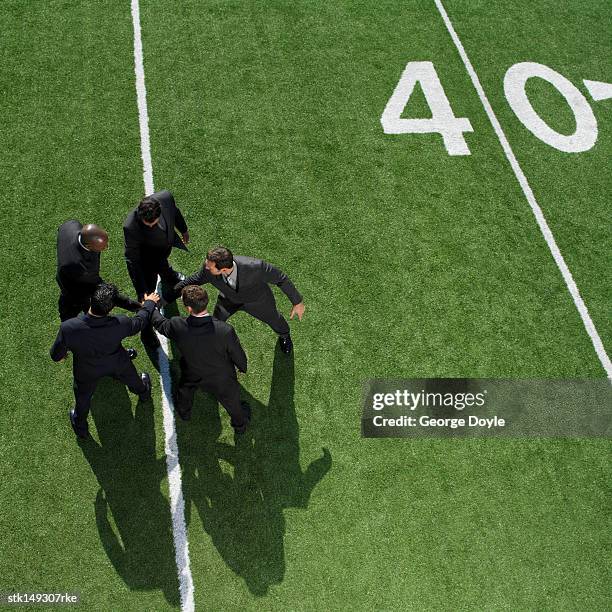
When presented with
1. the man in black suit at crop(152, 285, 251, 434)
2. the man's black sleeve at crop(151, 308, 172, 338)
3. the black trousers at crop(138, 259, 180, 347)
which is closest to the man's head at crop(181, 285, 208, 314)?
the man in black suit at crop(152, 285, 251, 434)

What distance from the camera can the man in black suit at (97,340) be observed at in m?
5.27

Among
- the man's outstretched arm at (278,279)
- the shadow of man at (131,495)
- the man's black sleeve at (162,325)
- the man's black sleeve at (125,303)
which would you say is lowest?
the shadow of man at (131,495)

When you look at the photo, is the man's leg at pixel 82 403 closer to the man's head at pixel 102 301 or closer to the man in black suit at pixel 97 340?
the man in black suit at pixel 97 340

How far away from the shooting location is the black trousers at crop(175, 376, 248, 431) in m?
5.85

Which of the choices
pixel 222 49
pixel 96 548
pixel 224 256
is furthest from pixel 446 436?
pixel 222 49


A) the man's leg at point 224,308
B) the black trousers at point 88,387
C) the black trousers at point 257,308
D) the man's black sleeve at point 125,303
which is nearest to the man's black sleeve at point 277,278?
the black trousers at point 257,308

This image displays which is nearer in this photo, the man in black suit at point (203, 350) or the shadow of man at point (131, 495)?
the man in black suit at point (203, 350)

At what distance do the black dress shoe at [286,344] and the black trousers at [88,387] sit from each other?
177cm

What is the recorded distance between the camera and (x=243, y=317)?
7.48 m

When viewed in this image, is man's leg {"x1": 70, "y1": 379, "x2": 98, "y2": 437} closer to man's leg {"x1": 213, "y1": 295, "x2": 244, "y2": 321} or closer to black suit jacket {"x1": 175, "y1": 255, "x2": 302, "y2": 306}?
black suit jacket {"x1": 175, "y1": 255, "x2": 302, "y2": 306}

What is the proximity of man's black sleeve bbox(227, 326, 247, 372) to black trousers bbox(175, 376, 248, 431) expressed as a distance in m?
0.24

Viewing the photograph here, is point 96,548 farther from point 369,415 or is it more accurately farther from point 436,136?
point 436,136

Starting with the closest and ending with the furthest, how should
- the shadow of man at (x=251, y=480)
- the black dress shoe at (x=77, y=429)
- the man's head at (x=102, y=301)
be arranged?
1. the man's head at (x=102, y=301)
2. the shadow of man at (x=251, y=480)
3. the black dress shoe at (x=77, y=429)

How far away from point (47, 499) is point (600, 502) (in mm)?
6266
